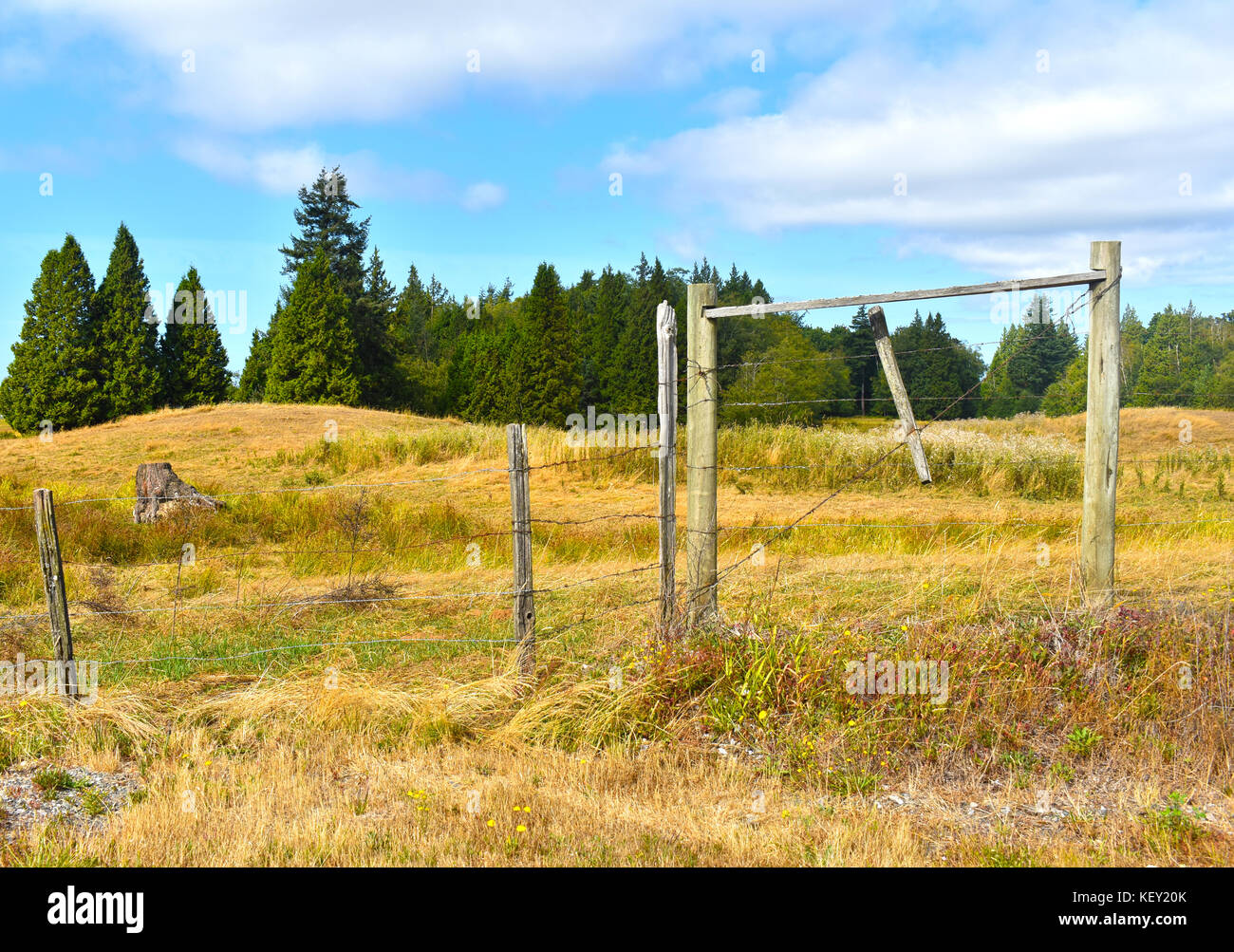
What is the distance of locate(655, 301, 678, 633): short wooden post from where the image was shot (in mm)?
5285

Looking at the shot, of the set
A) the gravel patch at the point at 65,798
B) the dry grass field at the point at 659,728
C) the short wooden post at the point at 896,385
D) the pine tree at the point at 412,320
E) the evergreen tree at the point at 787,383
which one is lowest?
the gravel patch at the point at 65,798

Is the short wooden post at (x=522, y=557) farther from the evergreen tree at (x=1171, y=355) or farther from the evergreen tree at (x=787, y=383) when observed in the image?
the evergreen tree at (x=1171, y=355)

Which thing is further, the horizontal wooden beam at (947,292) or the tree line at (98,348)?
the tree line at (98,348)

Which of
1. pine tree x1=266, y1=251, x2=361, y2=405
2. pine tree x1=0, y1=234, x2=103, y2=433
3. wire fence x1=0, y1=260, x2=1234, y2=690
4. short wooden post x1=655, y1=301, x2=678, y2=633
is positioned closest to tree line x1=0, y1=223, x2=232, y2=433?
pine tree x1=0, y1=234, x2=103, y2=433

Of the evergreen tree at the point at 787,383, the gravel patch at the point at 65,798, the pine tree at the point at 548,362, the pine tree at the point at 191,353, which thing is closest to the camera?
the gravel patch at the point at 65,798

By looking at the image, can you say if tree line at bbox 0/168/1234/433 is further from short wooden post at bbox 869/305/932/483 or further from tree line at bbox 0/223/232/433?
short wooden post at bbox 869/305/932/483

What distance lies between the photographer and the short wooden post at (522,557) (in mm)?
5238

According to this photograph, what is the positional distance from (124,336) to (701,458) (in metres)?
41.9

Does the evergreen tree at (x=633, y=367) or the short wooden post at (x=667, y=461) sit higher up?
the evergreen tree at (x=633, y=367)

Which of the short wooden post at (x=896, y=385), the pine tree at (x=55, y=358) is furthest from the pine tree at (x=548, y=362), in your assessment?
the short wooden post at (x=896, y=385)

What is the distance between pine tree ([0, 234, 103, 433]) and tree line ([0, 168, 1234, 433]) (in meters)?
0.06

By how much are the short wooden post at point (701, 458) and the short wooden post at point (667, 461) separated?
0.11 meters

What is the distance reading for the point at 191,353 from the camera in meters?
42.2

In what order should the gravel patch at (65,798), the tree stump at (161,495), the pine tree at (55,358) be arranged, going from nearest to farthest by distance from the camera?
1. the gravel patch at (65,798)
2. the tree stump at (161,495)
3. the pine tree at (55,358)
